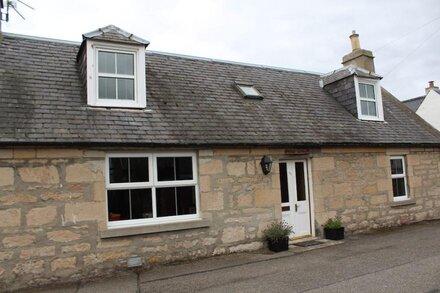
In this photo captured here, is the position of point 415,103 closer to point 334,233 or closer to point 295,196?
point 334,233

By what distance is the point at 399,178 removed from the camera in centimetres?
1163

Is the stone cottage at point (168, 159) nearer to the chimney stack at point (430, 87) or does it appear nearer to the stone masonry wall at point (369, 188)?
the stone masonry wall at point (369, 188)

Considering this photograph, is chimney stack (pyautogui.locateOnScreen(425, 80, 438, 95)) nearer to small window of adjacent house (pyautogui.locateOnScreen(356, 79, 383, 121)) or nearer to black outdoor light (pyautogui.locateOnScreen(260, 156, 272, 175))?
small window of adjacent house (pyautogui.locateOnScreen(356, 79, 383, 121))

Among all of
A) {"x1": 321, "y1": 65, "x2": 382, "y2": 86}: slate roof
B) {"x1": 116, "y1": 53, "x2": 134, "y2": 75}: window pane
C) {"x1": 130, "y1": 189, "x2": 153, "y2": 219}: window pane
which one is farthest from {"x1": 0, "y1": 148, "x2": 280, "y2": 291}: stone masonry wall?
{"x1": 321, "y1": 65, "x2": 382, "y2": 86}: slate roof

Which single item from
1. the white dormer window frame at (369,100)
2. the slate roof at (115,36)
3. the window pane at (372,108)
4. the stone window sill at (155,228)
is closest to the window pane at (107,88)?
the slate roof at (115,36)

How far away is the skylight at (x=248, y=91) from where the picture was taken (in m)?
10.6

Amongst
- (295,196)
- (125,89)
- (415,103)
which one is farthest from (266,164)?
(415,103)

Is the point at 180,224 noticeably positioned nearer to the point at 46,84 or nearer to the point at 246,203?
the point at 246,203

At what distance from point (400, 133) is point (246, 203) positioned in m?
6.18

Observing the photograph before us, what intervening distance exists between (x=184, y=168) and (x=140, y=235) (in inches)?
66.7

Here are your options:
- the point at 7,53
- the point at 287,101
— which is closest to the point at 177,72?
the point at 287,101

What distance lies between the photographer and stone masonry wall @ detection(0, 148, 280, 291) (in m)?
6.52

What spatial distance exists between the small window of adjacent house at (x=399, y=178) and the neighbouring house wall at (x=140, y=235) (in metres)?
0.66

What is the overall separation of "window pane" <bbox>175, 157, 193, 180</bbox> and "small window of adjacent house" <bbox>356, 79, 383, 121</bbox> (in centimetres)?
642
